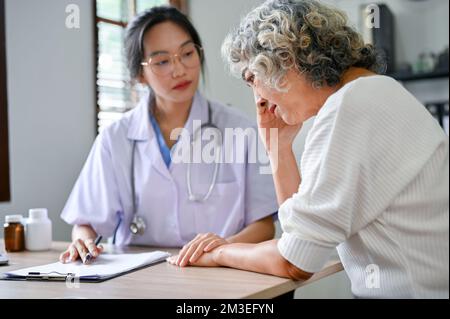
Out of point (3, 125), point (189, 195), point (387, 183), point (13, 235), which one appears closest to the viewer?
point (387, 183)

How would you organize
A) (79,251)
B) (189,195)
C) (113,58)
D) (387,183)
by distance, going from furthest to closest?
1. (113,58)
2. (189,195)
3. (79,251)
4. (387,183)

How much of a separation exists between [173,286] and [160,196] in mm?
638

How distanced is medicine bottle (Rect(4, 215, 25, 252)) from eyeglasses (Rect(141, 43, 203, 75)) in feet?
1.94

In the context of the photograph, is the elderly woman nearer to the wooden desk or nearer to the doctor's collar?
the wooden desk

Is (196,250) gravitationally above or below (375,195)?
below

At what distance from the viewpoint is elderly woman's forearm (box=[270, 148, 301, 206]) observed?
1383 millimetres

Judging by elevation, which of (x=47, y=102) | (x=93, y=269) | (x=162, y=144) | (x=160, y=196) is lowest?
(x=93, y=269)

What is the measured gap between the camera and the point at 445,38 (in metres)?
2.83

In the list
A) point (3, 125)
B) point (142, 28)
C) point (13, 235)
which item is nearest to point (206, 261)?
point (13, 235)

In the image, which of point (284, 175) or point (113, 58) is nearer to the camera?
point (284, 175)

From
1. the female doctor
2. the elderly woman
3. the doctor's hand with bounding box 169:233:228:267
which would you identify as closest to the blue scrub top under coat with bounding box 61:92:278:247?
the female doctor

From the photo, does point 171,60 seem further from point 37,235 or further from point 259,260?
point 259,260

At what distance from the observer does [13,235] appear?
5.17ft

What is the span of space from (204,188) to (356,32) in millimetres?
719
